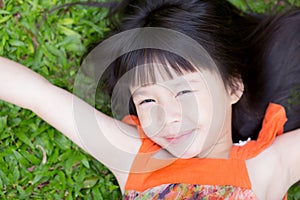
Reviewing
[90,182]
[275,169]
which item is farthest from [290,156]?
[90,182]

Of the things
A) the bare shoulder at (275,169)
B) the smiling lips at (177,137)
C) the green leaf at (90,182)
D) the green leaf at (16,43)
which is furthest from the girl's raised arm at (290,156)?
the green leaf at (16,43)

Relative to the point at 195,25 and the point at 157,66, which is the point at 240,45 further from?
the point at 157,66

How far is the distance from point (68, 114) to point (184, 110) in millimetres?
430

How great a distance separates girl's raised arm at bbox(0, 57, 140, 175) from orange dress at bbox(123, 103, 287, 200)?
0.06m

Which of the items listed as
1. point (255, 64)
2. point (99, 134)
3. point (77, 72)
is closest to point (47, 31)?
point (77, 72)

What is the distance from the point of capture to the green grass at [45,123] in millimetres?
2094

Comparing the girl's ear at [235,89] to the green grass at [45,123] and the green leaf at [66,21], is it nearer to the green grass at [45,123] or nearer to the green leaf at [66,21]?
the green grass at [45,123]

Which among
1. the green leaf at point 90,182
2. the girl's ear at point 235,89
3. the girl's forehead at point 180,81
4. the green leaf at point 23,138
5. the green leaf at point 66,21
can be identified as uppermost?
the girl's forehead at point 180,81

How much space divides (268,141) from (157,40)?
59cm

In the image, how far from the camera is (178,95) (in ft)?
5.64

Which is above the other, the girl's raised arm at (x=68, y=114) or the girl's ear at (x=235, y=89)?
the girl's ear at (x=235, y=89)

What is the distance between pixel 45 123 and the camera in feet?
6.98

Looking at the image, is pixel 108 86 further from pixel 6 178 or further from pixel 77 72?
pixel 6 178

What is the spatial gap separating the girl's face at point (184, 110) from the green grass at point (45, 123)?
0.42 m
